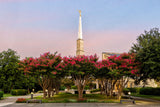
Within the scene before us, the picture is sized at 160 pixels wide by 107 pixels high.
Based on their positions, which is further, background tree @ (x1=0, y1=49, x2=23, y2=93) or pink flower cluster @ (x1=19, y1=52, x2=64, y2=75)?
background tree @ (x1=0, y1=49, x2=23, y2=93)

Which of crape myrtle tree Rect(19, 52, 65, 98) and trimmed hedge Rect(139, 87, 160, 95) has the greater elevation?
crape myrtle tree Rect(19, 52, 65, 98)

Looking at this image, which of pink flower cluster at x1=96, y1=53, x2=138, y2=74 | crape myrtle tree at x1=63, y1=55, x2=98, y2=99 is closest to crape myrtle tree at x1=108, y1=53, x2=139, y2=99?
pink flower cluster at x1=96, y1=53, x2=138, y2=74

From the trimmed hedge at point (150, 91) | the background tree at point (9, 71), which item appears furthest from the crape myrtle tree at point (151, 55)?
the background tree at point (9, 71)

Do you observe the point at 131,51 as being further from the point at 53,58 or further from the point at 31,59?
the point at 31,59

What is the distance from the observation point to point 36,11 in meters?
16.2

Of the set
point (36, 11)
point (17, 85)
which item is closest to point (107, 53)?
point (17, 85)

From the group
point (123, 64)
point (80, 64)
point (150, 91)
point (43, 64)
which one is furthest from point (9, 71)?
point (150, 91)

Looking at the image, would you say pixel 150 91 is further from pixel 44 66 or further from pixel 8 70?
pixel 8 70

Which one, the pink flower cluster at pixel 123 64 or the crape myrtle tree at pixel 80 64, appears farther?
the crape myrtle tree at pixel 80 64

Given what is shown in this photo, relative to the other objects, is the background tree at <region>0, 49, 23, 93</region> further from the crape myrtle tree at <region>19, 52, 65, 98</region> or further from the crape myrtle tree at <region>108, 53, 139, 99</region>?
the crape myrtle tree at <region>108, 53, 139, 99</region>

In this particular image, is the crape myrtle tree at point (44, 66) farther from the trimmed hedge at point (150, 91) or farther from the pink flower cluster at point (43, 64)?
the trimmed hedge at point (150, 91)

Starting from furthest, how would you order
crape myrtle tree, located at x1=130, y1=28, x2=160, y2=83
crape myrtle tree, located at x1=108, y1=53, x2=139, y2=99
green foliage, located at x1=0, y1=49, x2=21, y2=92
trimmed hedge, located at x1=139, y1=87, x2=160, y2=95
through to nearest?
green foliage, located at x1=0, y1=49, x2=21, y2=92 < trimmed hedge, located at x1=139, y1=87, x2=160, y2=95 < crape myrtle tree, located at x1=108, y1=53, x2=139, y2=99 < crape myrtle tree, located at x1=130, y1=28, x2=160, y2=83

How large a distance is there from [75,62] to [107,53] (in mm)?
40547

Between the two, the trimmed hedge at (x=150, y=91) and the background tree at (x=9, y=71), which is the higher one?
the background tree at (x=9, y=71)
